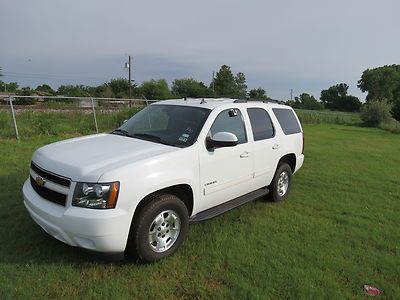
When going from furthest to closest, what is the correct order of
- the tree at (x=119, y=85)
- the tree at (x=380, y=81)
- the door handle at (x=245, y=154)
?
the tree at (x=380, y=81), the tree at (x=119, y=85), the door handle at (x=245, y=154)

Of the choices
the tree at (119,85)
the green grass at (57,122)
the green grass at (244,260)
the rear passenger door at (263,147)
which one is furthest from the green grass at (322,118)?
the tree at (119,85)

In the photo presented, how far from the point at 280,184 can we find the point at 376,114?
120ft

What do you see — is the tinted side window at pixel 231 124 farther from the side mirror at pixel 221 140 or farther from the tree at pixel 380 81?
the tree at pixel 380 81

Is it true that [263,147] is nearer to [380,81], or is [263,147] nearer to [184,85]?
[184,85]

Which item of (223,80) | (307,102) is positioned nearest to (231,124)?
(223,80)

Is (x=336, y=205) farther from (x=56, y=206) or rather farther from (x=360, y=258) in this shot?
(x=56, y=206)

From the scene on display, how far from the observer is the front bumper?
3096 millimetres

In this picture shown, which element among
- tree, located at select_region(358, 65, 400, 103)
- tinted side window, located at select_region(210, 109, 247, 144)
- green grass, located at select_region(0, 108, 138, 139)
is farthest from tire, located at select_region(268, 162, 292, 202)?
tree, located at select_region(358, 65, 400, 103)

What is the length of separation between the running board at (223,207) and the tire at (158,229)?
0.25 meters

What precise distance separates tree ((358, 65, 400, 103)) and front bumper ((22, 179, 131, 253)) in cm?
10484

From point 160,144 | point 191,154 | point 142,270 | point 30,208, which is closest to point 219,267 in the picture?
point 142,270

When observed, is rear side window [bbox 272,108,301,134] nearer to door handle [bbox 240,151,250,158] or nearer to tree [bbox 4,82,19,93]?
door handle [bbox 240,151,250,158]

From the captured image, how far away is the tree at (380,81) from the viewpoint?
95812 millimetres

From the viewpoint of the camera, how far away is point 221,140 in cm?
394
